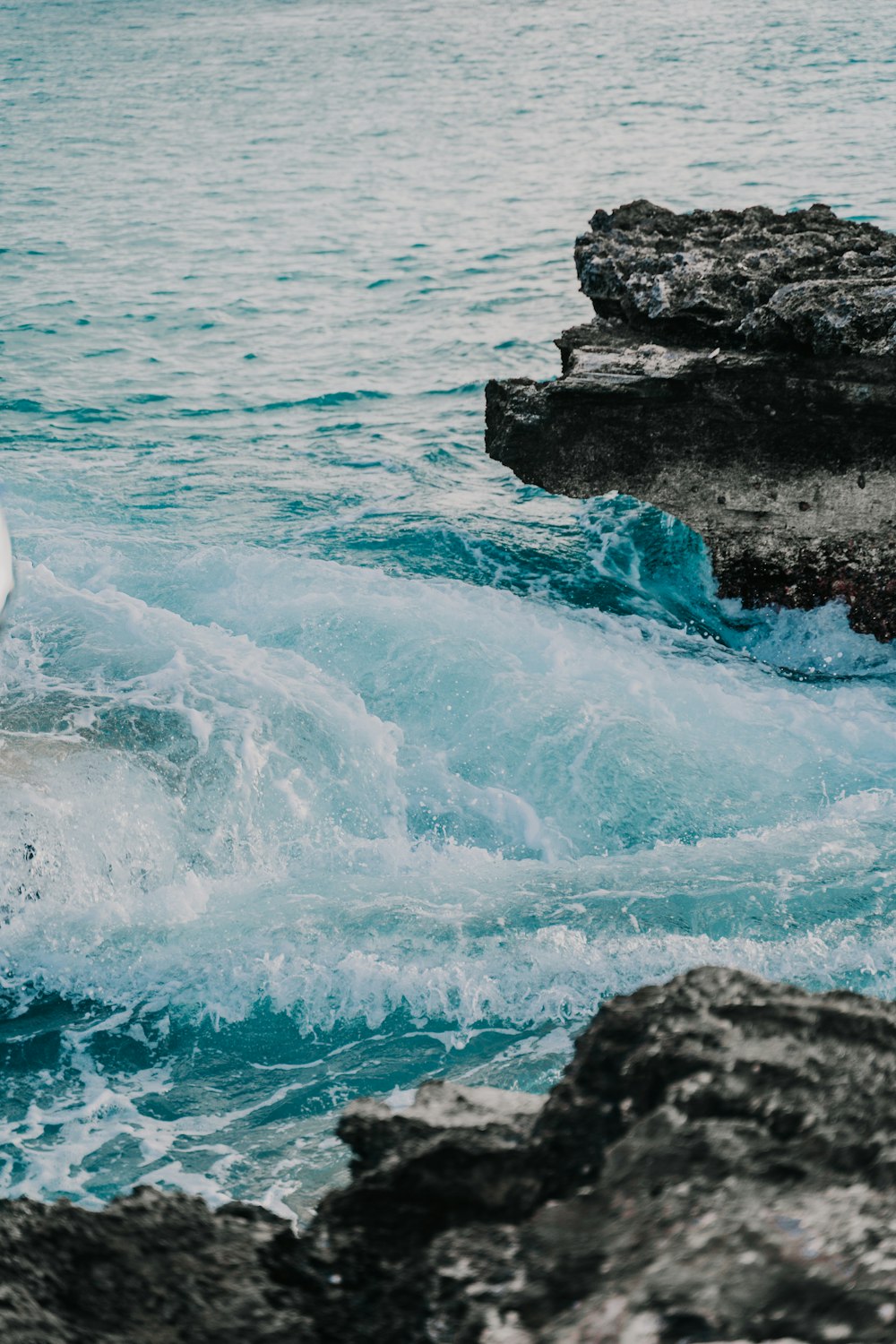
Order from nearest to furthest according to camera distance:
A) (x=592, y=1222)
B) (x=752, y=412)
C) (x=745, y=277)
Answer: (x=592, y=1222)
(x=752, y=412)
(x=745, y=277)

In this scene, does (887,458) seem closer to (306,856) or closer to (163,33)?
(306,856)

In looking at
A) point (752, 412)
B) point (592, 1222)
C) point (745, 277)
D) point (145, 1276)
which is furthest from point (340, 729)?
point (592, 1222)

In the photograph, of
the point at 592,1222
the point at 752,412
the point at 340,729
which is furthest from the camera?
the point at 752,412

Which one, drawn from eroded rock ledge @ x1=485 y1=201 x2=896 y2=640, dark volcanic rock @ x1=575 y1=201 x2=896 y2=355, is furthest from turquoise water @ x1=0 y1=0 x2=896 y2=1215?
dark volcanic rock @ x1=575 y1=201 x2=896 y2=355

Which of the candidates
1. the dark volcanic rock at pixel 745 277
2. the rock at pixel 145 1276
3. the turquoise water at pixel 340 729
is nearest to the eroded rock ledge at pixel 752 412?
the dark volcanic rock at pixel 745 277

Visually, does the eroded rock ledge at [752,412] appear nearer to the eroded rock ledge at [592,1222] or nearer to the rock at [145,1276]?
the eroded rock ledge at [592,1222]

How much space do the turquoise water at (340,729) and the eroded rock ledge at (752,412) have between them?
0.47 m

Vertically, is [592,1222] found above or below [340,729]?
above

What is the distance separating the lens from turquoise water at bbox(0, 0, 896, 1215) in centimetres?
453

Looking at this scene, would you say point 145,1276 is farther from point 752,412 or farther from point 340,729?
point 752,412

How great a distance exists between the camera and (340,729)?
6.34m

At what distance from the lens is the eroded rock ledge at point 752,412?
274 inches

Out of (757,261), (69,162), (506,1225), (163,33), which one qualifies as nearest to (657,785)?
(757,261)

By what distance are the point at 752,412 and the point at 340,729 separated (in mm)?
3123
